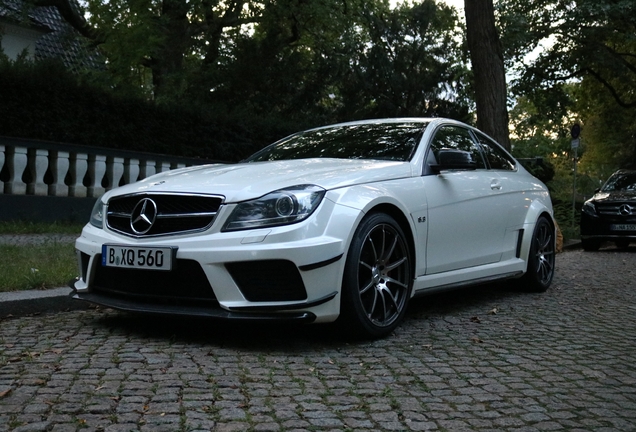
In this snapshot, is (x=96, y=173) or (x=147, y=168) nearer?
(x=96, y=173)

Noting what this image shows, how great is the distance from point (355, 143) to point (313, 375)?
2.40 metres

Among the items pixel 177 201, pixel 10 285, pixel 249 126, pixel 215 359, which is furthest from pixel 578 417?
pixel 249 126

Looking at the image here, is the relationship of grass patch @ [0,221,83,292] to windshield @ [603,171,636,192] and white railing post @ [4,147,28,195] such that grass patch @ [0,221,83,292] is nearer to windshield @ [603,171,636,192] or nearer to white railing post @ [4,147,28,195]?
white railing post @ [4,147,28,195]

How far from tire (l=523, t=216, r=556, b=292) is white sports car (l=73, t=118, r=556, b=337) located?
1219 mm

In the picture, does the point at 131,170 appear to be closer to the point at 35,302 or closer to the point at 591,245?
the point at 35,302

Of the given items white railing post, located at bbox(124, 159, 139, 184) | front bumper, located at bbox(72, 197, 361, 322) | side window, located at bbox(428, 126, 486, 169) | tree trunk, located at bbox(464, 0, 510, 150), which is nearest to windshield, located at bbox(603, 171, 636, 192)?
tree trunk, located at bbox(464, 0, 510, 150)

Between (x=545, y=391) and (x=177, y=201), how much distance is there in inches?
91.8

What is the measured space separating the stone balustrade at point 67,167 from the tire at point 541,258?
721 cm

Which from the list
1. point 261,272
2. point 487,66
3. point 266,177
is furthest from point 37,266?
point 487,66

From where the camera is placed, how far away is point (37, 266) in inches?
269

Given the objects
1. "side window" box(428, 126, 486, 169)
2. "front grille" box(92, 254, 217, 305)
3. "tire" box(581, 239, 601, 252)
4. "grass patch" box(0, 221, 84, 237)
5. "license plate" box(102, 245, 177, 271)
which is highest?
"side window" box(428, 126, 486, 169)

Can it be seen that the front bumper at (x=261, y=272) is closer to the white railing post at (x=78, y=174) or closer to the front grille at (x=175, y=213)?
the front grille at (x=175, y=213)

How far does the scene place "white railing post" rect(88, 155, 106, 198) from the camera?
1202 cm

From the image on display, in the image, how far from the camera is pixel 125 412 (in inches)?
128
